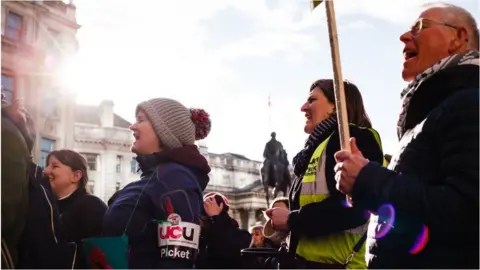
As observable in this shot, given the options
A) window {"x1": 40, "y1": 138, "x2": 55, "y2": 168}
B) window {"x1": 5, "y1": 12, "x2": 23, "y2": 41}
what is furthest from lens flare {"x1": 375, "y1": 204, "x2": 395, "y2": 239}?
window {"x1": 40, "y1": 138, "x2": 55, "y2": 168}

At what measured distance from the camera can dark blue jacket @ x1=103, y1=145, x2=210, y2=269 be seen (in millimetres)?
3131

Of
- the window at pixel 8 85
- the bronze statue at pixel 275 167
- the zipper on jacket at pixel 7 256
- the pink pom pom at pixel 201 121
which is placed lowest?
the zipper on jacket at pixel 7 256

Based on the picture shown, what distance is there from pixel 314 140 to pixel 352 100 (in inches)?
13.0

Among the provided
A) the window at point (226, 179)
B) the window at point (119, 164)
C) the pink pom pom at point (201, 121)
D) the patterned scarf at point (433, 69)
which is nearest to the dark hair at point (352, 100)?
the pink pom pom at point (201, 121)

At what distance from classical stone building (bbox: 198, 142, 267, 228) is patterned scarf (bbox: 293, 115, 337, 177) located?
52.3 metres

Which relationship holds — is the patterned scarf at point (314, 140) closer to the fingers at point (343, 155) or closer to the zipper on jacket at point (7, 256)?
the fingers at point (343, 155)

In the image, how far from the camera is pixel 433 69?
2281mm

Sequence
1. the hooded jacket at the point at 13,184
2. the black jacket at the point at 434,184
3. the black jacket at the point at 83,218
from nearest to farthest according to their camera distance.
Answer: the black jacket at the point at 434,184 < the hooded jacket at the point at 13,184 < the black jacket at the point at 83,218

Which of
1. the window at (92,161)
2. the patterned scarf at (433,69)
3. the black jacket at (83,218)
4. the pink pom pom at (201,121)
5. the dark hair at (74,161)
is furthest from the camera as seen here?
the window at (92,161)

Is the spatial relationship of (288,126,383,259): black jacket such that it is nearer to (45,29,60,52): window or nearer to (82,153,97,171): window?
(45,29,60,52): window

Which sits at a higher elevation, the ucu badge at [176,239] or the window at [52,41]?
the window at [52,41]

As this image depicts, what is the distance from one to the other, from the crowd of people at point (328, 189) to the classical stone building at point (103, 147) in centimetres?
4098

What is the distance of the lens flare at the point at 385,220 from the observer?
7.03 feet

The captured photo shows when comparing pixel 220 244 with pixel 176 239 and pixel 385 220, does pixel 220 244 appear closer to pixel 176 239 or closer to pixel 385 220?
pixel 176 239
